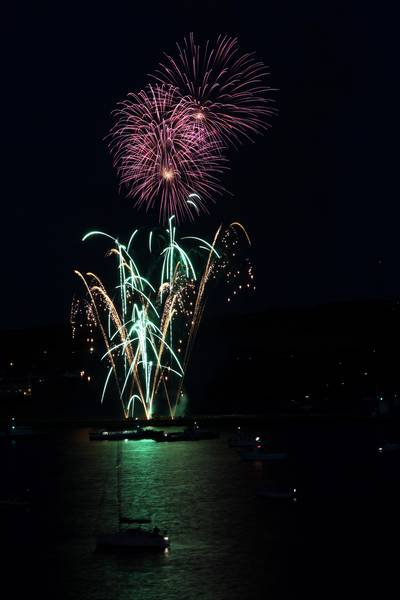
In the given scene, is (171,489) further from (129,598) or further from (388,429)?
(388,429)

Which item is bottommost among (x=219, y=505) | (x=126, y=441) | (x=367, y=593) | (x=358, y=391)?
(x=367, y=593)

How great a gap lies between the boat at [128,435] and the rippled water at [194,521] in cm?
692

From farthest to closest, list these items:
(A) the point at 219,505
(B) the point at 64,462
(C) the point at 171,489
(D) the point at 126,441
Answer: (D) the point at 126,441 < (B) the point at 64,462 < (C) the point at 171,489 < (A) the point at 219,505

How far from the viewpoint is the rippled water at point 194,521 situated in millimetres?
29344

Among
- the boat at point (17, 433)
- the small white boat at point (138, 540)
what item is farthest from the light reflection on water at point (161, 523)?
the boat at point (17, 433)

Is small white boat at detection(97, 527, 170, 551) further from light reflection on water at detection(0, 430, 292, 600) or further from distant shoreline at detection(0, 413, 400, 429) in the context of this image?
distant shoreline at detection(0, 413, 400, 429)

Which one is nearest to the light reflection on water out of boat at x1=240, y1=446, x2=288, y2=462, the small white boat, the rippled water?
the rippled water

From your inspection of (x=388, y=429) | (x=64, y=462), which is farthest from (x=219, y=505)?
(x=388, y=429)

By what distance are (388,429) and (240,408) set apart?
28225 millimetres

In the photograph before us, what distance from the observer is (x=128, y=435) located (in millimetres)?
76125

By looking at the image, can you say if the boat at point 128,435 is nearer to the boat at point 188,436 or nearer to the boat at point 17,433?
the boat at point 188,436

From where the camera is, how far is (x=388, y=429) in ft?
283

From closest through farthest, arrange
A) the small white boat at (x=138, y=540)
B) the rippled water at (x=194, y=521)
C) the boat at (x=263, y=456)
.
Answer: the rippled water at (x=194, y=521) < the small white boat at (x=138, y=540) < the boat at (x=263, y=456)

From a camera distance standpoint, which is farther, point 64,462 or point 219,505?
Answer: point 64,462
